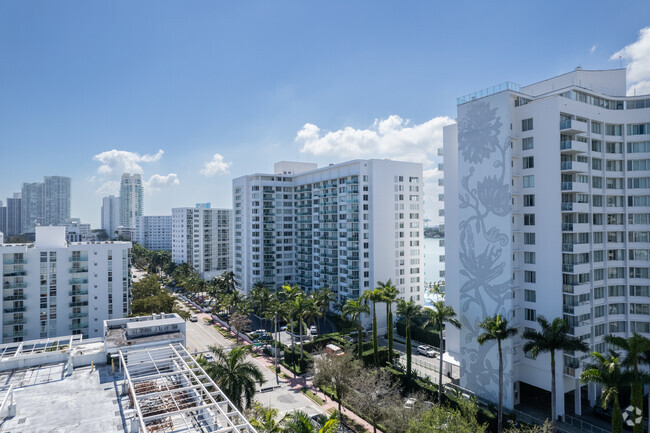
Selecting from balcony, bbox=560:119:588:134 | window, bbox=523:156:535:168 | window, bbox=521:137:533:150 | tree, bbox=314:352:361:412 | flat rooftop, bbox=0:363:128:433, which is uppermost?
balcony, bbox=560:119:588:134

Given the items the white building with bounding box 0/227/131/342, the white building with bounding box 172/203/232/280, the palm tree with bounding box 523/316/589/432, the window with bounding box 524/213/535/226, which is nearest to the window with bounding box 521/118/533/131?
the window with bounding box 524/213/535/226

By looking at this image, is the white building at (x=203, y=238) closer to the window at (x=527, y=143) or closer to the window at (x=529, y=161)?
the window at (x=529, y=161)

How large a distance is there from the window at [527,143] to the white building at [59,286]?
59988 millimetres

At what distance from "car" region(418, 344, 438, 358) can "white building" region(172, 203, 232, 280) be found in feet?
280

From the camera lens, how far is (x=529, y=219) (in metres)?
40.8

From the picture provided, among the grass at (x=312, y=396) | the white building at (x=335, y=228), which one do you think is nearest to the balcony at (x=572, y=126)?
the white building at (x=335, y=228)

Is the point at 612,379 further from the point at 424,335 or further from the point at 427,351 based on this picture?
the point at 424,335

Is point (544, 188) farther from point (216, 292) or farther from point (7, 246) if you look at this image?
point (7, 246)

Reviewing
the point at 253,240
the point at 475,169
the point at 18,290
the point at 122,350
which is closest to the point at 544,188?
the point at 475,169

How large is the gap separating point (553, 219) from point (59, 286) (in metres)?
68.3

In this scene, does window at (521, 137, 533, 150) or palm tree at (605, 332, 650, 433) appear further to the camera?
window at (521, 137, 533, 150)

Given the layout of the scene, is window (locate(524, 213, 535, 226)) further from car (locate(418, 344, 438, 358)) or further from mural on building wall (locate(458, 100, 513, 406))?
car (locate(418, 344, 438, 358))

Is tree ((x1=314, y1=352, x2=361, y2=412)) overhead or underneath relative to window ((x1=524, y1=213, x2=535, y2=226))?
underneath

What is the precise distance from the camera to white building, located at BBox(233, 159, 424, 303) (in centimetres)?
7012
